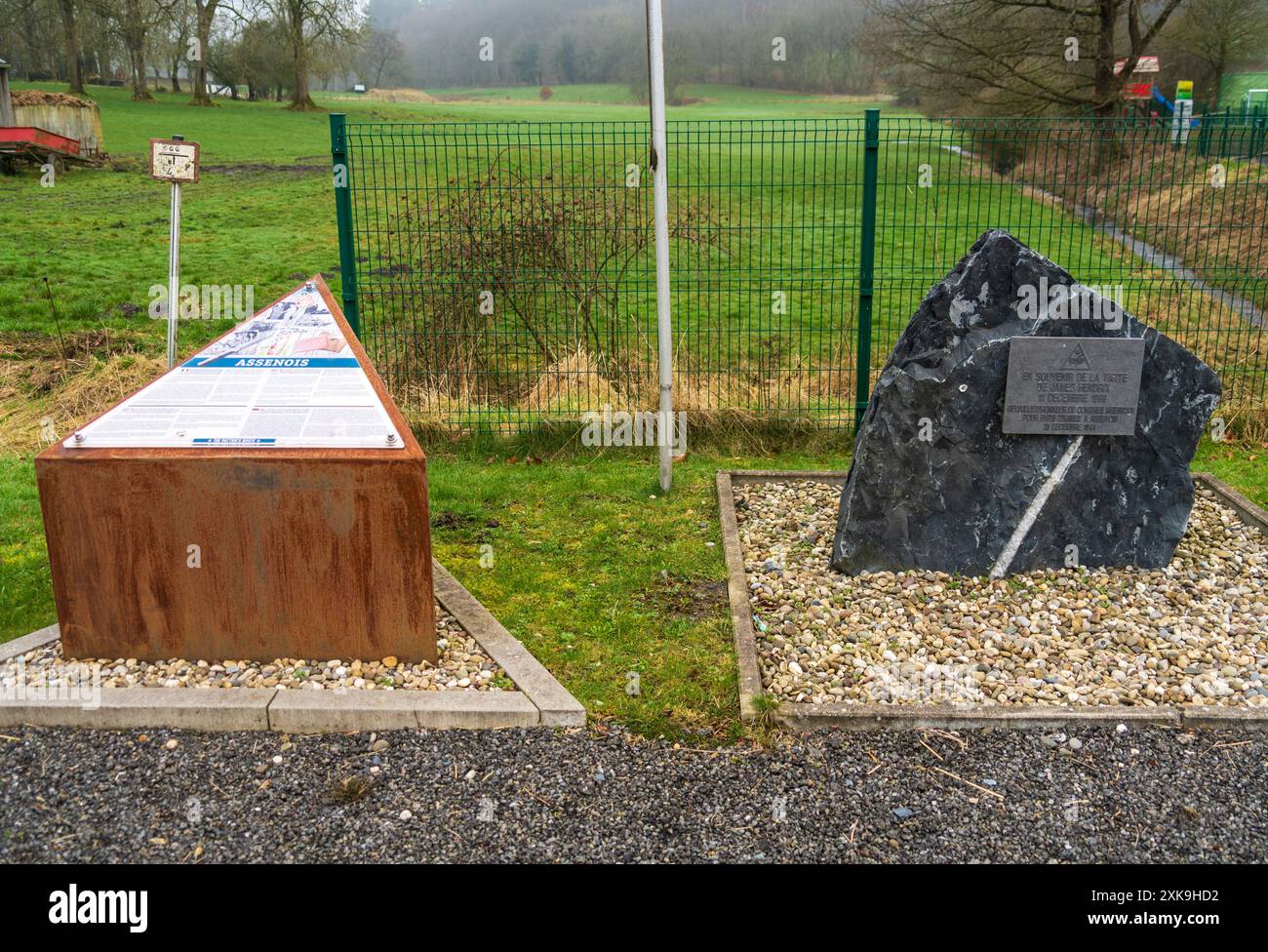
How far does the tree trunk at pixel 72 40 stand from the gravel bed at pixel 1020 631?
42.0 m

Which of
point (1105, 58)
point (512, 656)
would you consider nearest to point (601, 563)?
point (512, 656)

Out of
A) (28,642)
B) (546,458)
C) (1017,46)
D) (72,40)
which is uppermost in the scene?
(72,40)

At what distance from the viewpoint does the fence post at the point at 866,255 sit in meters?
8.40

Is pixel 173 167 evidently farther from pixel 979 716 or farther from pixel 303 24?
pixel 303 24

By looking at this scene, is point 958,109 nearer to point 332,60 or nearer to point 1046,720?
point 1046,720

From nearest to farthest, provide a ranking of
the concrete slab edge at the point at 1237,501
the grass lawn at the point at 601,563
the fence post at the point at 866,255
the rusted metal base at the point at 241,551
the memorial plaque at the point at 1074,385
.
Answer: the rusted metal base at the point at 241,551, the grass lawn at the point at 601,563, the memorial plaque at the point at 1074,385, the concrete slab edge at the point at 1237,501, the fence post at the point at 866,255

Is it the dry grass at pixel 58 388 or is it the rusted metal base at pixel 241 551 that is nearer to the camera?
the rusted metal base at pixel 241 551

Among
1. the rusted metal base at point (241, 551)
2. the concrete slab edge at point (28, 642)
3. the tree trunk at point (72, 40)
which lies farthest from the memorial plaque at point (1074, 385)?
the tree trunk at point (72, 40)

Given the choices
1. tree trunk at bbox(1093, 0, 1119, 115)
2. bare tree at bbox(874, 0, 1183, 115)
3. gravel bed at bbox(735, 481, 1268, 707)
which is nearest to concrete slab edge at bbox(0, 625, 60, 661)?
gravel bed at bbox(735, 481, 1268, 707)

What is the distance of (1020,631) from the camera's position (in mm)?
5883

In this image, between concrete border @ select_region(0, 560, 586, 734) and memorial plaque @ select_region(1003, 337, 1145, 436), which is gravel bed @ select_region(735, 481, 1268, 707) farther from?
concrete border @ select_region(0, 560, 586, 734)

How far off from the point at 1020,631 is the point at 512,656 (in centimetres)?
280

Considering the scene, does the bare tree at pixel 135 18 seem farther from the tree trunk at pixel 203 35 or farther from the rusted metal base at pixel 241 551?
the rusted metal base at pixel 241 551

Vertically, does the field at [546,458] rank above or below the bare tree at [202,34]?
below
